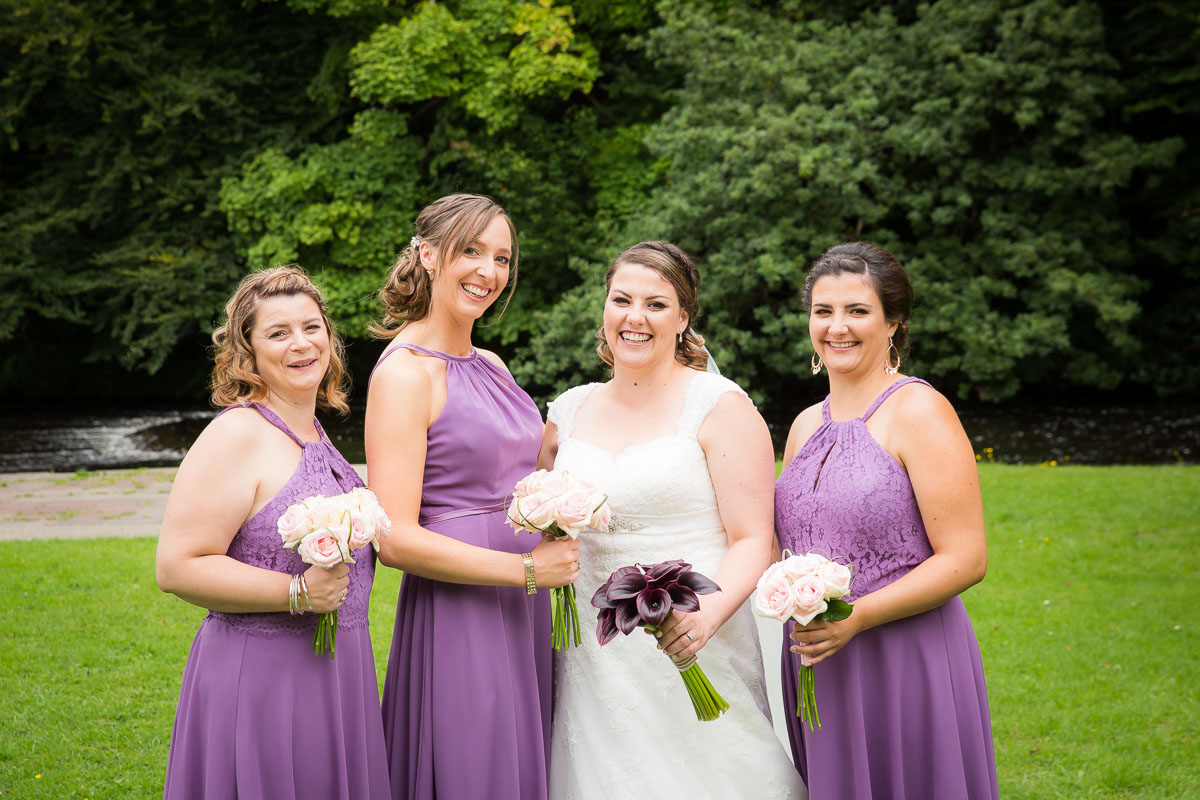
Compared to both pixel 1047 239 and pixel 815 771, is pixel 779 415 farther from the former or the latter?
pixel 815 771

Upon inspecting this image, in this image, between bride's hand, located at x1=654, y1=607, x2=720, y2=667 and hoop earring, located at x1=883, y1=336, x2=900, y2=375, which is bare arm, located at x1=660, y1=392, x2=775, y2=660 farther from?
hoop earring, located at x1=883, y1=336, x2=900, y2=375

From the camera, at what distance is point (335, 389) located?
395 cm

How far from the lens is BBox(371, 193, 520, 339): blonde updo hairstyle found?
395cm

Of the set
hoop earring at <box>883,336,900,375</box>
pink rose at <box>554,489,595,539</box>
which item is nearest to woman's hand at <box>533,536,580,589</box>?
pink rose at <box>554,489,595,539</box>

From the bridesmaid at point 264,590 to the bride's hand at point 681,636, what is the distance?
1.01 m

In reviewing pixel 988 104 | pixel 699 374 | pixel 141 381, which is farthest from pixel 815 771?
pixel 141 381

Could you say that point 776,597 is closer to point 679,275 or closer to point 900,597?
point 900,597

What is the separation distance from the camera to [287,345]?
11.6 ft

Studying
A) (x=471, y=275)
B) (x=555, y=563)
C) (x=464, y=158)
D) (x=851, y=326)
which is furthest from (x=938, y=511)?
(x=464, y=158)

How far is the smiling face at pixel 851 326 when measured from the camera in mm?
3689

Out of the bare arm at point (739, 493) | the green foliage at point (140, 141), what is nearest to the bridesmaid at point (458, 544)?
the bare arm at point (739, 493)

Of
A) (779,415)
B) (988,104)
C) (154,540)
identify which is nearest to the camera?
(154,540)

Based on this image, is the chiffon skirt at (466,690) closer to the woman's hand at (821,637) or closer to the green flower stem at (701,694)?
the green flower stem at (701,694)

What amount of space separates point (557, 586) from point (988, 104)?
18.3 meters
